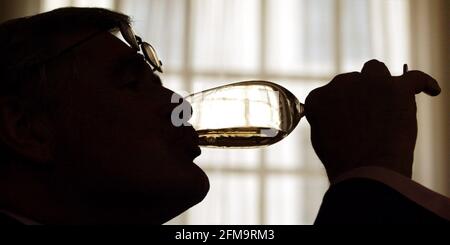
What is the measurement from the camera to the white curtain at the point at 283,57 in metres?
2.19

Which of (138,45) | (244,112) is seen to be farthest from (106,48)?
(244,112)

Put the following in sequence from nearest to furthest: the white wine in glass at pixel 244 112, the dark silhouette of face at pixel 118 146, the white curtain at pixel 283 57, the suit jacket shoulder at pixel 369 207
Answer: the suit jacket shoulder at pixel 369 207 → the dark silhouette of face at pixel 118 146 → the white wine in glass at pixel 244 112 → the white curtain at pixel 283 57

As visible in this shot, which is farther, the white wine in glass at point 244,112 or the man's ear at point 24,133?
the white wine in glass at point 244,112

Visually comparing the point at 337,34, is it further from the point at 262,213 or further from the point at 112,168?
the point at 112,168

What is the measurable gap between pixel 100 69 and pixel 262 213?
5.24 ft

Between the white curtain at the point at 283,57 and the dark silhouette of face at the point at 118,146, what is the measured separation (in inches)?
60.3

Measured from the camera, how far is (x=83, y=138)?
607 mm

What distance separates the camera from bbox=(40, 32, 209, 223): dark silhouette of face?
1.94ft

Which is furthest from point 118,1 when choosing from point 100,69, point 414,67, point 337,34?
point 100,69

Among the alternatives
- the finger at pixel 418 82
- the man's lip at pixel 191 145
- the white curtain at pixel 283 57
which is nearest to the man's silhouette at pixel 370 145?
the finger at pixel 418 82

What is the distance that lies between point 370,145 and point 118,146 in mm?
255

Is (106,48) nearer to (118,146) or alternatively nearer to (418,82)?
(118,146)

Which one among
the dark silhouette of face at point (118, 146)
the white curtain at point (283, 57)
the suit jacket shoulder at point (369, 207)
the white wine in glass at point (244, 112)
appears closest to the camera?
the suit jacket shoulder at point (369, 207)

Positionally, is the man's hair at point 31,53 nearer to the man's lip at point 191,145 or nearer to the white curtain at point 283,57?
the man's lip at point 191,145
